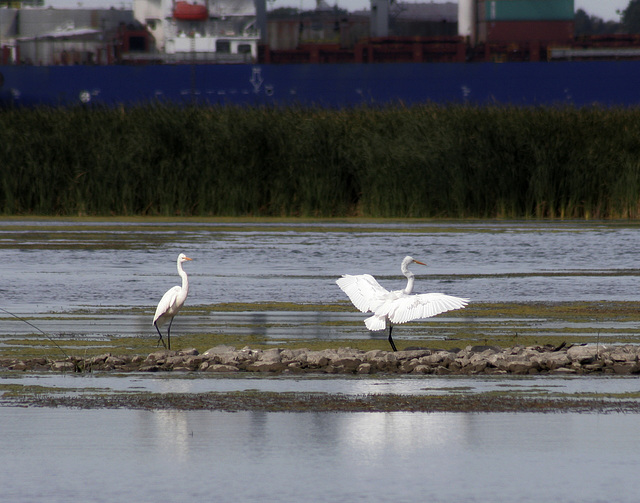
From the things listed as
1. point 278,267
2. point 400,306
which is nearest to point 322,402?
point 400,306

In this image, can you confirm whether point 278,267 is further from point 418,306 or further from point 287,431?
point 287,431

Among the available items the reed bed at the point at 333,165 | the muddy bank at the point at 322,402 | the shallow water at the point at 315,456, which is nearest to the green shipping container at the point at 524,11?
the reed bed at the point at 333,165

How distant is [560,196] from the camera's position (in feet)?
81.7

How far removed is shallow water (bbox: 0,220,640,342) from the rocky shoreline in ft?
4.80

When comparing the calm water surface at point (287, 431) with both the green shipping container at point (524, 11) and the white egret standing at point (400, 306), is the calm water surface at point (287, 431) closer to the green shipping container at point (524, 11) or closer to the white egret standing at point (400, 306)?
the white egret standing at point (400, 306)

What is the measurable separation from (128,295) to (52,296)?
827 mm

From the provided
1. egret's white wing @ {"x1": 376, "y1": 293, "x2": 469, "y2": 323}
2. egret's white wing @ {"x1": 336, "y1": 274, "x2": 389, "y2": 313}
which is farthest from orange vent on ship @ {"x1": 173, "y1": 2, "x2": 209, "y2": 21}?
egret's white wing @ {"x1": 376, "y1": 293, "x2": 469, "y2": 323}

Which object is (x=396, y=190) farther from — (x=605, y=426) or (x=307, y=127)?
(x=605, y=426)

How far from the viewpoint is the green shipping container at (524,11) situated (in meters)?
69.4

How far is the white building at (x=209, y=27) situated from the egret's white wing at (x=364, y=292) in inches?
2290

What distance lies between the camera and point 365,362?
8.62 meters

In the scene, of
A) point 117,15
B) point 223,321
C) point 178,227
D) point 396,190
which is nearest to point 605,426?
point 223,321

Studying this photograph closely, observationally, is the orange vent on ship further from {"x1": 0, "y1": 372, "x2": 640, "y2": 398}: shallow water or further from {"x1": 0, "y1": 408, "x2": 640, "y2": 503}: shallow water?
{"x1": 0, "y1": 408, "x2": 640, "y2": 503}: shallow water

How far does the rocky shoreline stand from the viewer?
8.44 meters
